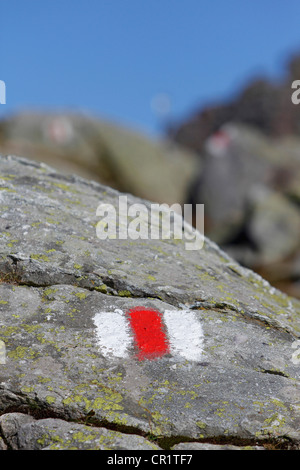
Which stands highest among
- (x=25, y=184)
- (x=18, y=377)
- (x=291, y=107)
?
(x=291, y=107)

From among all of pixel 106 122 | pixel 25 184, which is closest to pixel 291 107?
pixel 106 122

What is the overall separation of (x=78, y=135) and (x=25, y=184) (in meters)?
32.0

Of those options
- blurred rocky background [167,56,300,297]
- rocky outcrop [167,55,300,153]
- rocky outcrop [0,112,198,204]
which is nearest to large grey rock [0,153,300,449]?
blurred rocky background [167,56,300,297]

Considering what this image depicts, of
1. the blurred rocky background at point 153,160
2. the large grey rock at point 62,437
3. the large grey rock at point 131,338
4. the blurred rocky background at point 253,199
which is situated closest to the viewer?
the large grey rock at point 62,437

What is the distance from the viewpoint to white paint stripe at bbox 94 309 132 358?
430 cm

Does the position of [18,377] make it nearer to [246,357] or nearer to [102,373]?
[102,373]

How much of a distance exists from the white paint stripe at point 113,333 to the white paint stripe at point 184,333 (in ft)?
1.30

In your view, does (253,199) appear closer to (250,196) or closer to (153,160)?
(250,196)

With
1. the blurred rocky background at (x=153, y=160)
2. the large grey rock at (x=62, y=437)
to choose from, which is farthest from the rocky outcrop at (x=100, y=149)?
the large grey rock at (x=62, y=437)

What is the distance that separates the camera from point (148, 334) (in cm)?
450

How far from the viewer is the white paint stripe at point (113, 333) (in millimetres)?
4305

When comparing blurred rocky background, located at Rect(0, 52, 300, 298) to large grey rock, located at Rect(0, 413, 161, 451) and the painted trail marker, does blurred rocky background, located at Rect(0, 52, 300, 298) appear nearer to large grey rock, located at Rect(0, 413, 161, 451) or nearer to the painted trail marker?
the painted trail marker

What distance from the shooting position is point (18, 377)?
154 inches

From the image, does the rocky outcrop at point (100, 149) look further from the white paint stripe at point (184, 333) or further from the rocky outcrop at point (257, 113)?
the rocky outcrop at point (257, 113)
